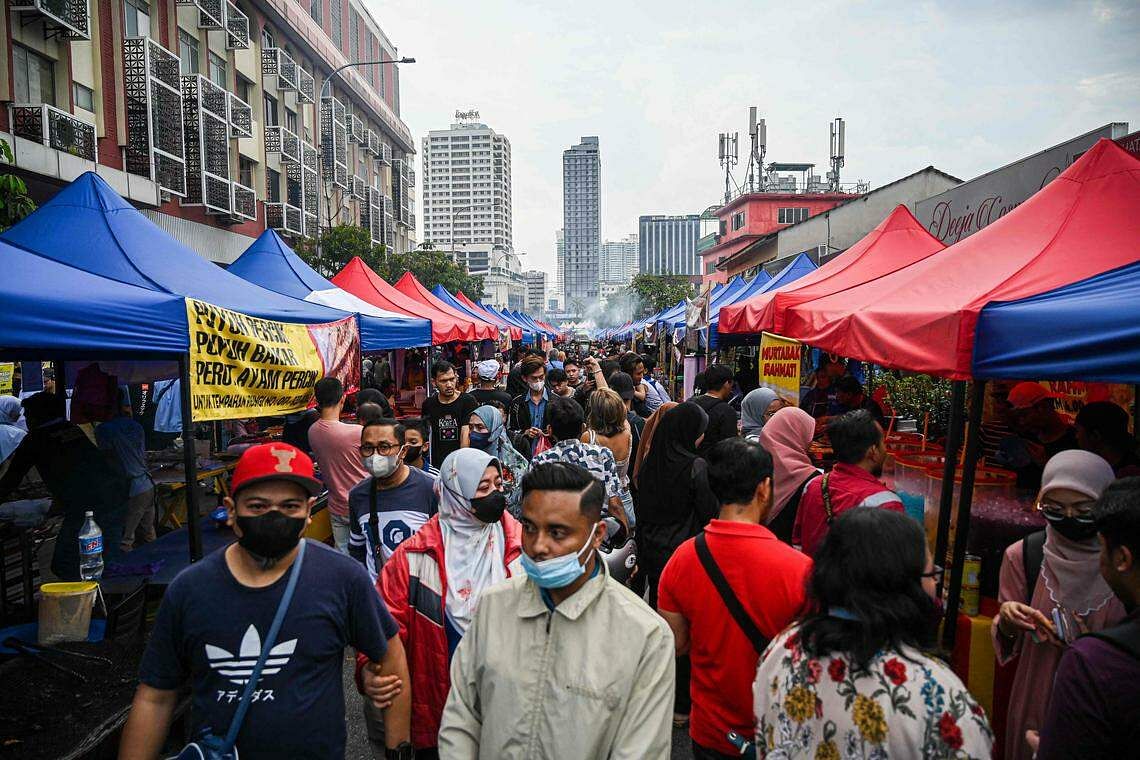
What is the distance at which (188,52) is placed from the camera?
896 inches

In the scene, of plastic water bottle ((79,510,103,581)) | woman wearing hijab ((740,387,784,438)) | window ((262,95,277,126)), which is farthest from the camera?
window ((262,95,277,126))

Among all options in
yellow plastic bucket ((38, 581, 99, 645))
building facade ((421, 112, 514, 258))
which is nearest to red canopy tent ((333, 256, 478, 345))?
yellow plastic bucket ((38, 581, 99, 645))

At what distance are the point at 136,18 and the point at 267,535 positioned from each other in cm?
2365

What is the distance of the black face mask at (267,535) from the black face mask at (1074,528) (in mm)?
2625

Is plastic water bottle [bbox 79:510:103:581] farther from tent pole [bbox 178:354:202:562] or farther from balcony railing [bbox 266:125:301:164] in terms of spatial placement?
balcony railing [bbox 266:125:301:164]

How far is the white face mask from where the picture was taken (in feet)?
11.9

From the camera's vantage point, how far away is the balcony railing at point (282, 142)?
2794cm

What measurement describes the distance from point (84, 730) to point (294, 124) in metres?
33.4

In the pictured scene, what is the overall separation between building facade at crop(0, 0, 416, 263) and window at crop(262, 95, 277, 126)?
9 centimetres

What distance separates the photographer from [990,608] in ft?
12.1

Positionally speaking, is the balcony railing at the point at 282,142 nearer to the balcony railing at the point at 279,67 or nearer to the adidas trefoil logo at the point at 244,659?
the balcony railing at the point at 279,67

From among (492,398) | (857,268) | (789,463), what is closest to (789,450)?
(789,463)

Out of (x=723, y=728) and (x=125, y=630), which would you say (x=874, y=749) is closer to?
(x=723, y=728)

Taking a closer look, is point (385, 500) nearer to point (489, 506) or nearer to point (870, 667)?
point (489, 506)
